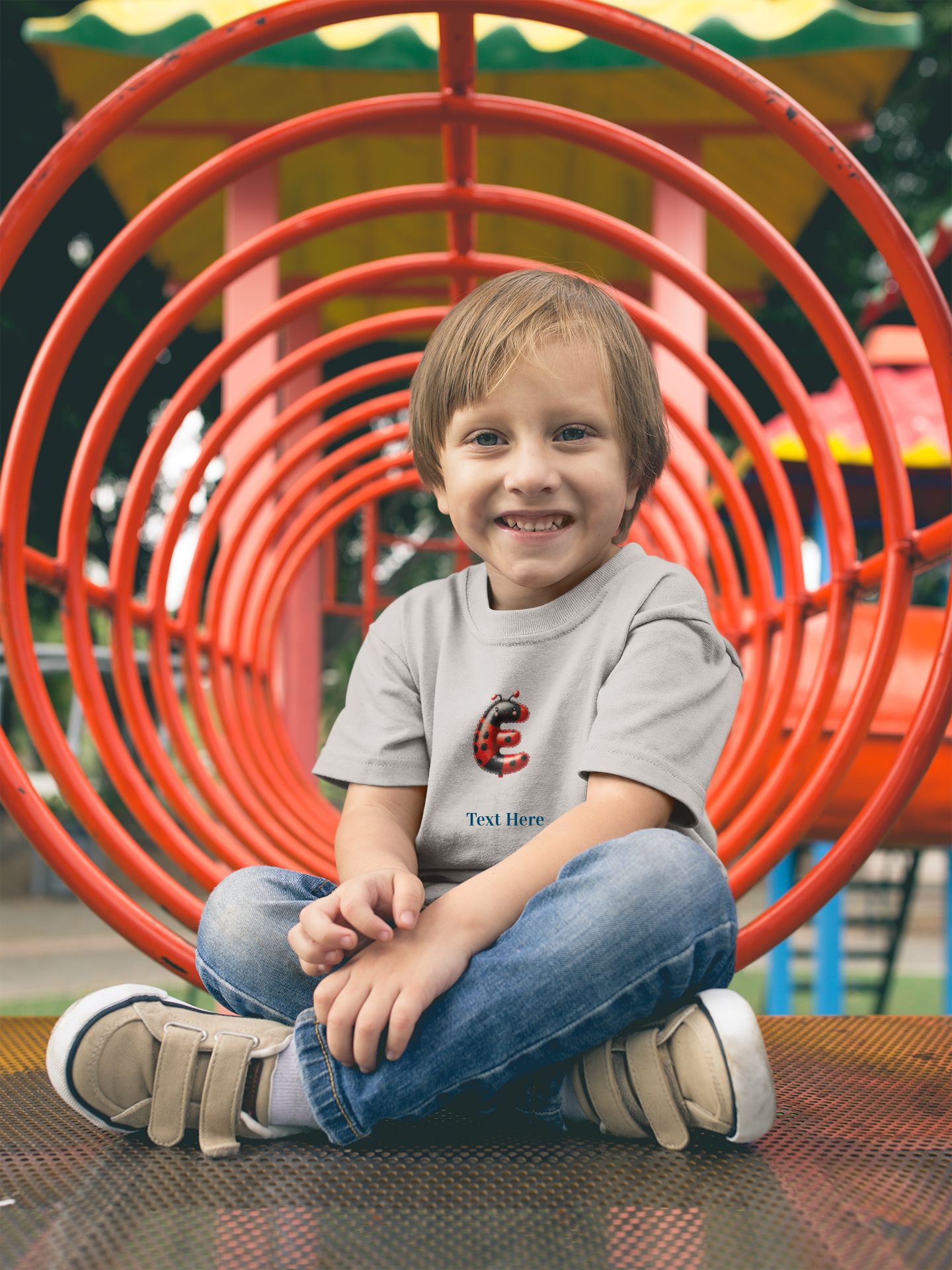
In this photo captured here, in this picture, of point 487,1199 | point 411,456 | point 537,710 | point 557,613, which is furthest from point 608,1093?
point 411,456

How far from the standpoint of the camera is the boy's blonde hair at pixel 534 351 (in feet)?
3.46

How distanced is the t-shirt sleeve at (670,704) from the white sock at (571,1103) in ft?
0.81

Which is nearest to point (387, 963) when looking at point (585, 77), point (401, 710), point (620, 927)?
point (620, 927)

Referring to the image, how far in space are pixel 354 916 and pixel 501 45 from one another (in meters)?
2.76

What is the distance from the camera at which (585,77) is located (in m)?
3.09

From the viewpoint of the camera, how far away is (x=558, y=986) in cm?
84

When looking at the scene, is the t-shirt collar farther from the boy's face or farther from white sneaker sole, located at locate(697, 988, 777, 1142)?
white sneaker sole, located at locate(697, 988, 777, 1142)

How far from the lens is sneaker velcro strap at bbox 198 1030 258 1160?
0.88 meters

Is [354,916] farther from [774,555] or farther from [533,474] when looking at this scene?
[774,555]

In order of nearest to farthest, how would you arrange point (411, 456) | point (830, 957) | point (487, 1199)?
point (487, 1199) < point (411, 456) < point (830, 957)

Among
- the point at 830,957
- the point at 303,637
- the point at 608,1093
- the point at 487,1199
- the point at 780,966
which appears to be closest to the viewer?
the point at 487,1199

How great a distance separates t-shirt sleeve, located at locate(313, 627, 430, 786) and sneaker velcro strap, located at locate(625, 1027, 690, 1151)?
14.7 inches

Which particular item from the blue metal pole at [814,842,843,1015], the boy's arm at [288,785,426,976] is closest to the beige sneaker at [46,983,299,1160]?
the boy's arm at [288,785,426,976]

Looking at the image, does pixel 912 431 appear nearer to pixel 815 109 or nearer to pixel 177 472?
pixel 815 109
